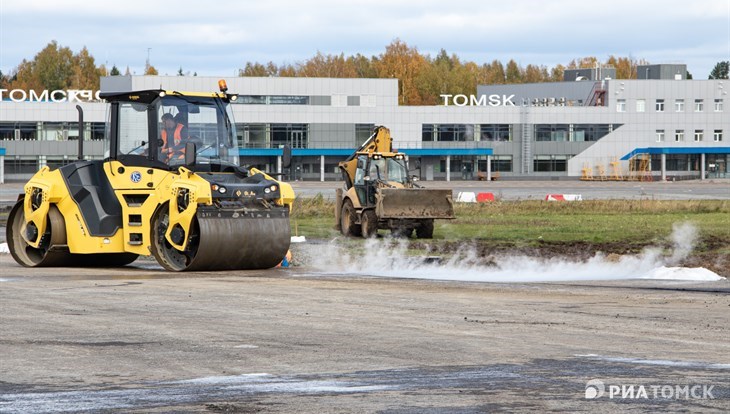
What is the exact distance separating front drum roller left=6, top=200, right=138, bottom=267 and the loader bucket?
33.3 ft

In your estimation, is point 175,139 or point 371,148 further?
point 371,148

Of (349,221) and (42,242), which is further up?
(42,242)

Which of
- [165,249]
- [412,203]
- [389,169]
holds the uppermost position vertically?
[389,169]

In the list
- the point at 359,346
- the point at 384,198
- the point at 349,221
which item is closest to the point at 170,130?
the point at 359,346

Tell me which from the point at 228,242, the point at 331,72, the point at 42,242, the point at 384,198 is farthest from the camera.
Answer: the point at 331,72

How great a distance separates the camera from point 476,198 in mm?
61344

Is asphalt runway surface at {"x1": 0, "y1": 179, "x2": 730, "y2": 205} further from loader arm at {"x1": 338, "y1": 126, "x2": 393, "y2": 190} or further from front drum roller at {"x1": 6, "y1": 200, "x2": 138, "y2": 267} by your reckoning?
front drum roller at {"x1": 6, "y1": 200, "x2": 138, "y2": 267}

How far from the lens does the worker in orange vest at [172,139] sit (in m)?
20.9

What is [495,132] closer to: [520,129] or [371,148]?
[520,129]

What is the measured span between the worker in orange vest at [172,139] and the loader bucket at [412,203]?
38.8ft

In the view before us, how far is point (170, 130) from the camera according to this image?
830 inches

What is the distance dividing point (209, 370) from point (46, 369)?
4.70ft

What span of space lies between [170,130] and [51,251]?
333 cm

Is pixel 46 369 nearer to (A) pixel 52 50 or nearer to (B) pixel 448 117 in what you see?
(B) pixel 448 117
